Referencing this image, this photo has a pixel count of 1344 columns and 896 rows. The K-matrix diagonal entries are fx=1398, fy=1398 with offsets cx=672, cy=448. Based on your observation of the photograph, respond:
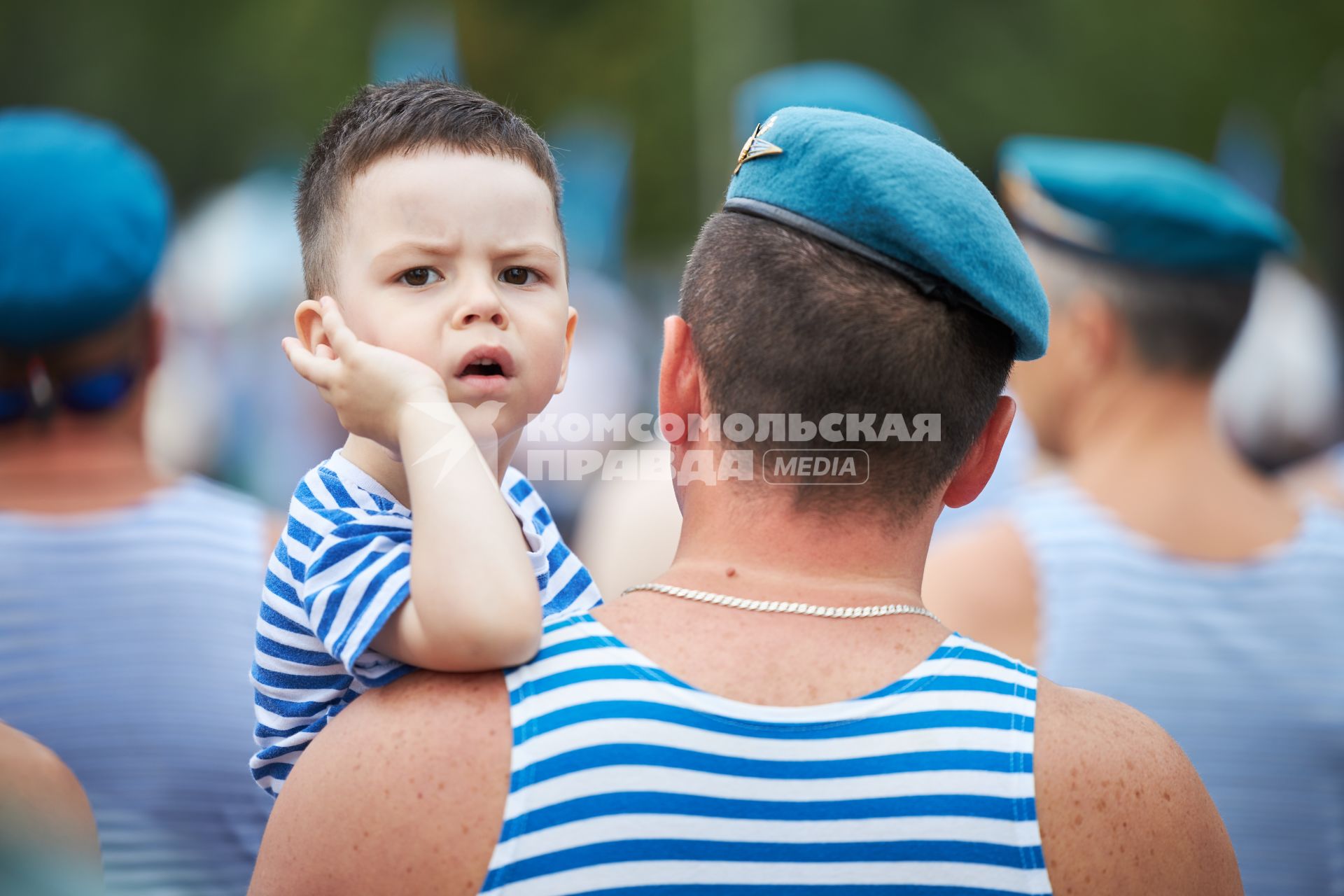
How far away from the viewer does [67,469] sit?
3484 millimetres

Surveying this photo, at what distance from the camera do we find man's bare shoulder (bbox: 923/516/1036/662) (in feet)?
12.5

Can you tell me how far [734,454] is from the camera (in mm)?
1996

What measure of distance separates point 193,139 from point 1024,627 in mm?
30285

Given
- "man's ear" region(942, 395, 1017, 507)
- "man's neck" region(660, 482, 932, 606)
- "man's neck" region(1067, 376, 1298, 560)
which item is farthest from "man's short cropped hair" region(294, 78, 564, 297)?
"man's neck" region(1067, 376, 1298, 560)

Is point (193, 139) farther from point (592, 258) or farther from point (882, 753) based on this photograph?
point (882, 753)

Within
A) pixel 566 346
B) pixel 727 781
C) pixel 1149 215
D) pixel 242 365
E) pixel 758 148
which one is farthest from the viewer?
pixel 242 365

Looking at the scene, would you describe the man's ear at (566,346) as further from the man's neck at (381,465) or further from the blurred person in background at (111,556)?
the blurred person in background at (111,556)

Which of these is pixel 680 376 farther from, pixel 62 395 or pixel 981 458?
pixel 62 395

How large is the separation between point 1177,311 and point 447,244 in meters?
2.55

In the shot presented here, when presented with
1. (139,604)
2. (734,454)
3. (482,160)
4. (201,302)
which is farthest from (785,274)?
(201,302)

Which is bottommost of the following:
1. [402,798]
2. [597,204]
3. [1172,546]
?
[597,204]

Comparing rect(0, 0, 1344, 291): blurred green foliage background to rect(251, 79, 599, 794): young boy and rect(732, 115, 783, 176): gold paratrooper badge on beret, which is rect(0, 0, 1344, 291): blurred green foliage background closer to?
rect(251, 79, 599, 794): young boy

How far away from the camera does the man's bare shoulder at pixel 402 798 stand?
1743 millimetres

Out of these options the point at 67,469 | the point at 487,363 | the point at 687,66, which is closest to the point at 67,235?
the point at 67,469
